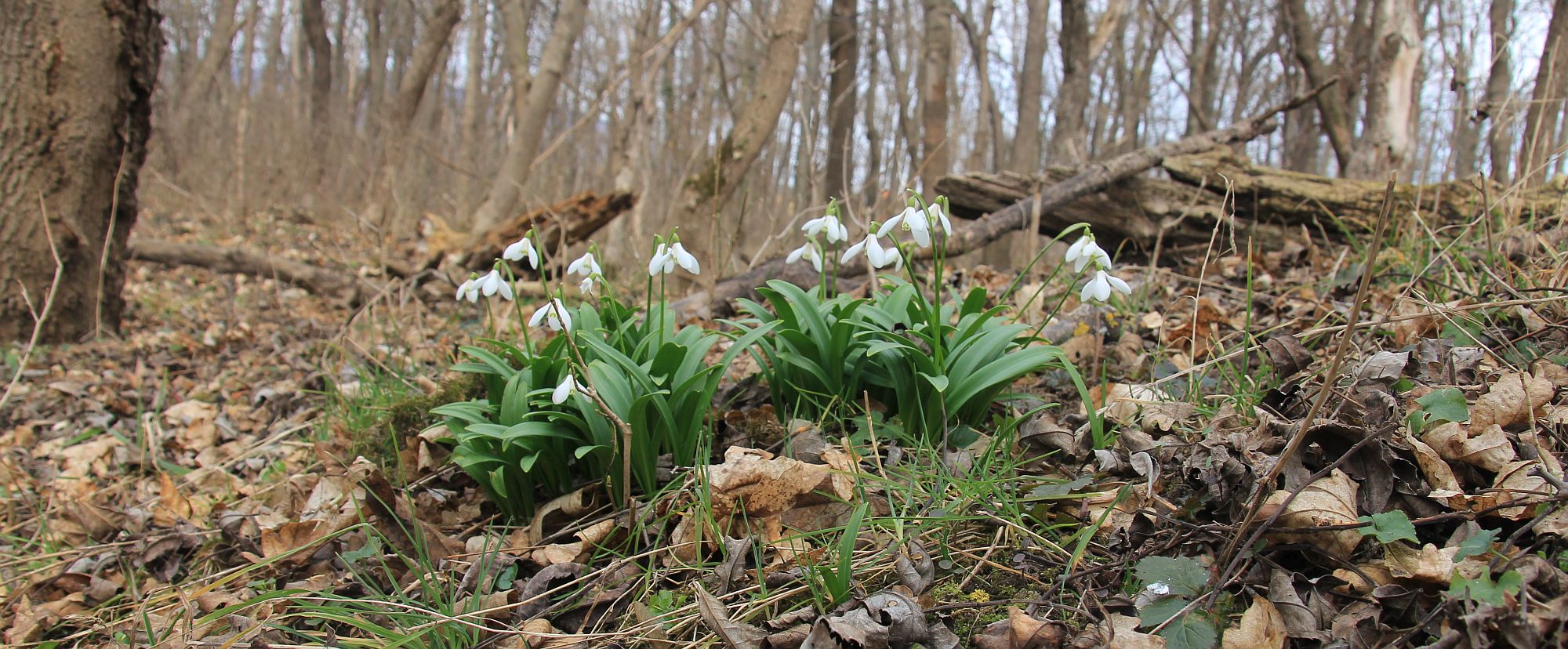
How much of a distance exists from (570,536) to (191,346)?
402 cm

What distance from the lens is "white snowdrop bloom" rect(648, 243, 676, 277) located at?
216 centimetres

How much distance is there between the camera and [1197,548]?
1757mm

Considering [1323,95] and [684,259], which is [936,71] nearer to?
[1323,95]

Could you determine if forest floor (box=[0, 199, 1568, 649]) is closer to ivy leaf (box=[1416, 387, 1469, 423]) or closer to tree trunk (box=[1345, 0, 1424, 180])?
ivy leaf (box=[1416, 387, 1469, 423])

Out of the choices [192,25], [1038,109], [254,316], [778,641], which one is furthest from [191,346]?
[192,25]

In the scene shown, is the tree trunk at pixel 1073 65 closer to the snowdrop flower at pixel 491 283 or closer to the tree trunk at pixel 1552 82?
the tree trunk at pixel 1552 82

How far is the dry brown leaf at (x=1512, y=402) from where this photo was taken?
1.88 meters

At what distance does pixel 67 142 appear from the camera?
15.6 ft

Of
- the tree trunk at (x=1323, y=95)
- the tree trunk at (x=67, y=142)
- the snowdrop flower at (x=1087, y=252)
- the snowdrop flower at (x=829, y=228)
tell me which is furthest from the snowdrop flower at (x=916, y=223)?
the tree trunk at (x=1323, y=95)

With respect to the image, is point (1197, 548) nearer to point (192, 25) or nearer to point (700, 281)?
point (700, 281)

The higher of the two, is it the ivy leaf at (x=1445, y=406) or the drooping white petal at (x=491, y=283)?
the drooping white petal at (x=491, y=283)

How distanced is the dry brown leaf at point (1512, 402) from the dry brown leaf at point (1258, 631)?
78cm

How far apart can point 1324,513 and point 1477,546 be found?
0.78ft

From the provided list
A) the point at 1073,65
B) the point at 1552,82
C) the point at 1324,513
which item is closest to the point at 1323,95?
the point at 1073,65
